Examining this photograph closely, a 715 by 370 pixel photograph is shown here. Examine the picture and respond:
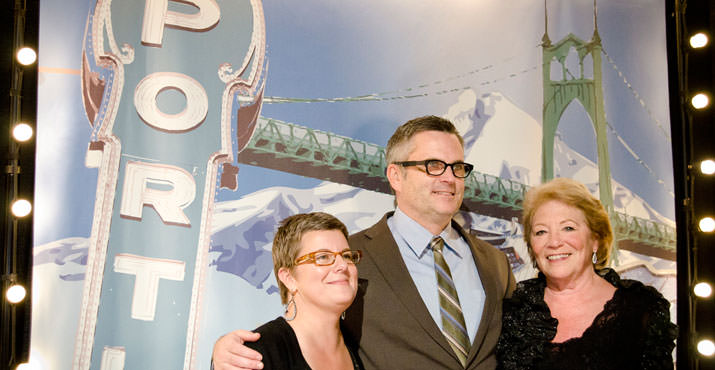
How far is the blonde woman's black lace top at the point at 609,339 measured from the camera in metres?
2.20

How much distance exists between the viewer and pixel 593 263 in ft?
8.28

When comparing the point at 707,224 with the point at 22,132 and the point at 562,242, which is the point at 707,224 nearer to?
the point at 562,242

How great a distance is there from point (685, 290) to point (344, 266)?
2.29 m

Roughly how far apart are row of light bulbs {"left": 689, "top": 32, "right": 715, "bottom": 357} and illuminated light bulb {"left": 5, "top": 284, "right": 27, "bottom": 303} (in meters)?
3.35

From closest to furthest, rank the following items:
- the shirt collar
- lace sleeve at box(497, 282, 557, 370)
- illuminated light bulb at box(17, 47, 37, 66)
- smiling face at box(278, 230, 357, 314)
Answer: smiling face at box(278, 230, 357, 314) → lace sleeve at box(497, 282, 557, 370) → the shirt collar → illuminated light bulb at box(17, 47, 37, 66)

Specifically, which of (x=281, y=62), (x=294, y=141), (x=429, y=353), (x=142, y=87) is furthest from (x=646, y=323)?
(x=142, y=87)

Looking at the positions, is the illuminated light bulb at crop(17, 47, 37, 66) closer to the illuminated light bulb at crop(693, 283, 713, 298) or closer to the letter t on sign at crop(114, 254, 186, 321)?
the letter t on sign at crop(114, 254, 186, 321)

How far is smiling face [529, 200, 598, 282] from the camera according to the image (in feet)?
7.97

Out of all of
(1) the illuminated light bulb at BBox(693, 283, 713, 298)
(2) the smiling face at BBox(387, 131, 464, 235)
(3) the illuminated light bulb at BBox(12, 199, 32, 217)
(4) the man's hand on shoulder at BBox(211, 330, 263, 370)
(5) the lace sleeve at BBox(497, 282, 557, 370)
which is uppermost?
(2) the smiling face at BBox(387, 131, 464, 235)

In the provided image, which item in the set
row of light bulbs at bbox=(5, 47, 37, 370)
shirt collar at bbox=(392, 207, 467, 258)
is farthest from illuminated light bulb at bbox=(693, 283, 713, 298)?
row of light bulbs at bbox=(5, 47, 37, 370)

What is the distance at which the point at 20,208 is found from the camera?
265cm

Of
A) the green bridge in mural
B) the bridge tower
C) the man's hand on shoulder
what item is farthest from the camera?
the bridge tower

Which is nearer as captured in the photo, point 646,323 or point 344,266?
point 344,266

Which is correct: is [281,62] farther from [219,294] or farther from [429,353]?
[429,353]
